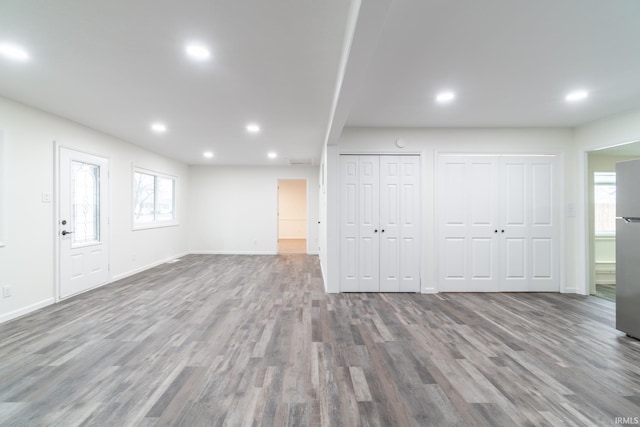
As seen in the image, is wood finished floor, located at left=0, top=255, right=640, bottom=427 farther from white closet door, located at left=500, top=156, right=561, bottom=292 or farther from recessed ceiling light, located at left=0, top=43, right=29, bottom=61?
recessed ceiling light, located at left=0, top=43, right=29, bottom=61

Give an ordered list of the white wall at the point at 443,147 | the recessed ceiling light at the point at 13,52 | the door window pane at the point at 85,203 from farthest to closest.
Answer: the white wall at the point at 443,147 → the door window pane at the point at 85,203 → the recessed ceiling light at the point at 13,52

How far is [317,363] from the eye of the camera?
2.22 m

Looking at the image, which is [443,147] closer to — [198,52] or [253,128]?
[253,128]

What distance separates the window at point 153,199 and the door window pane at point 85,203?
0.95 metres

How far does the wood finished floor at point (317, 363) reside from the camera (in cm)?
168

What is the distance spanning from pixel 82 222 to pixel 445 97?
5486mm

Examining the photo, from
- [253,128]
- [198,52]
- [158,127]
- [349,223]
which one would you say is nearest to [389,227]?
[349,223]

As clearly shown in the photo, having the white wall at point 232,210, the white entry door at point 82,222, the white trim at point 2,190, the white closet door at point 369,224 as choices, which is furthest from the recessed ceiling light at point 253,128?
the white wall at point 232,210

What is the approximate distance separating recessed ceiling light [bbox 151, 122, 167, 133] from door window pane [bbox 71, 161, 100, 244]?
3.98 ft

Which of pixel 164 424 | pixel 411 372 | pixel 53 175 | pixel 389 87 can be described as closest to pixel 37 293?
pixel 53 175

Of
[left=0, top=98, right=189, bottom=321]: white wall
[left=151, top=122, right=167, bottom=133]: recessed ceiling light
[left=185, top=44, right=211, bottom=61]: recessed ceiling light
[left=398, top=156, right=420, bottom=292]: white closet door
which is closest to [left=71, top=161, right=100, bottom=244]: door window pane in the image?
[left=0, top=98, right=189, bottom=321]: white wall

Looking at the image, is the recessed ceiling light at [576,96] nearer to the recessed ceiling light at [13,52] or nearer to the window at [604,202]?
the window at [604,202]

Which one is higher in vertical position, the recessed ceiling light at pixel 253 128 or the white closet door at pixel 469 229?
the recessed ceiling light at pixel 253 128

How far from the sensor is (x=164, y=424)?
5.16 feet
